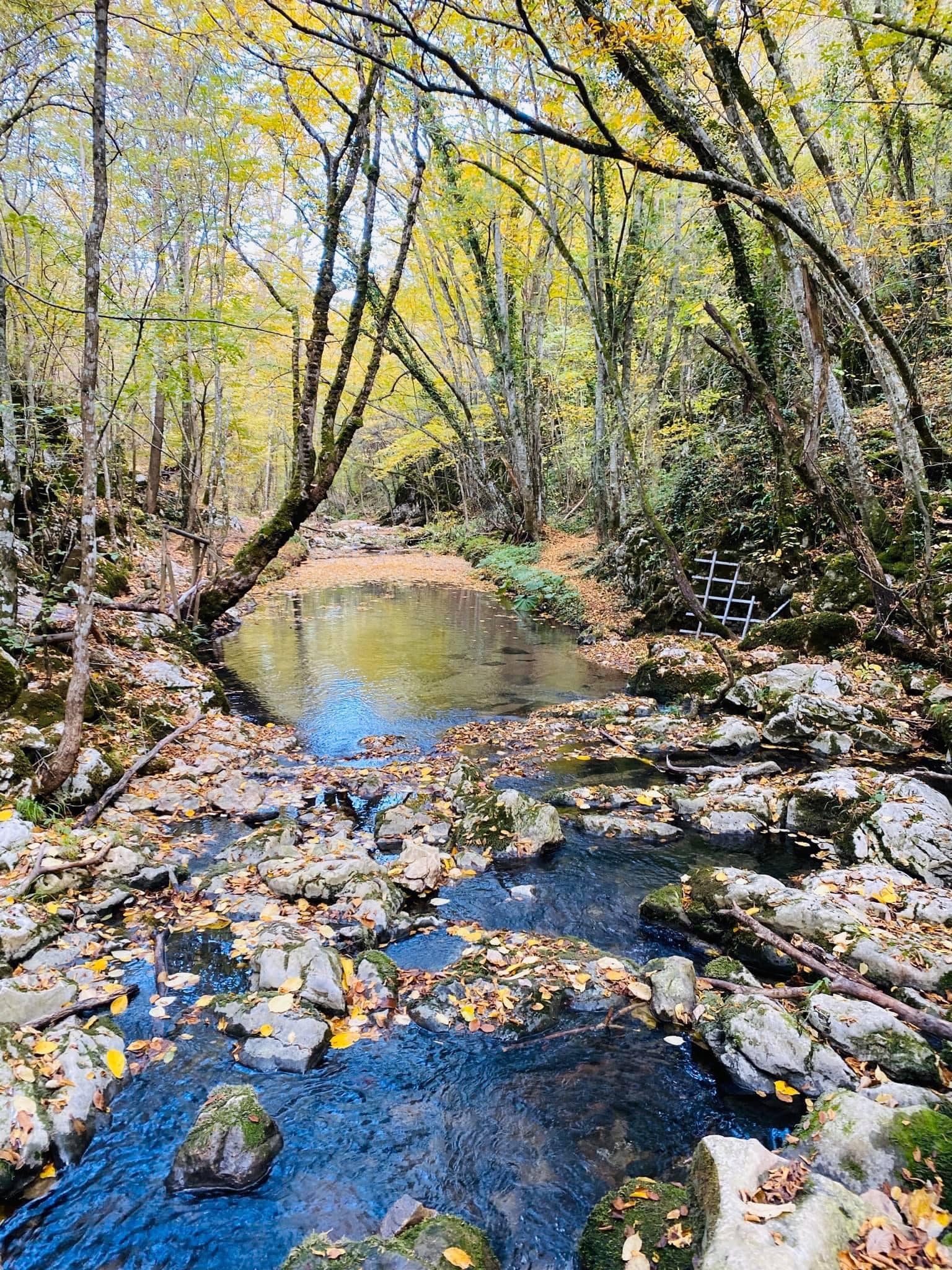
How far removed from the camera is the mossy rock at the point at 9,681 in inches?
235

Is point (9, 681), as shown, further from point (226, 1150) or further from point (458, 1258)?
point (458, 1258)

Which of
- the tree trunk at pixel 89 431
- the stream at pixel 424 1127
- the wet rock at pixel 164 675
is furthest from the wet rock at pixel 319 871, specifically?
the wet rock at pixel 164 675

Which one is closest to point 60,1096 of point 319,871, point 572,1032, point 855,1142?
point 319,871

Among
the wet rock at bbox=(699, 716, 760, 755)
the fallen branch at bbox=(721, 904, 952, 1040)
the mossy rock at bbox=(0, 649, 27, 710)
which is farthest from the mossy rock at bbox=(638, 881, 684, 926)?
the mossy rock at bbox=(0, 649, 27, 710)

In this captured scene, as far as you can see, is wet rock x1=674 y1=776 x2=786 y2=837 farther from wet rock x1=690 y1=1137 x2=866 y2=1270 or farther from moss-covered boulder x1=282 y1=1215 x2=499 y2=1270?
moss-covered boulder x1=282 y1=1215 x2=499 y2=1270

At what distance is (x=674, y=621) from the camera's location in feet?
43.4

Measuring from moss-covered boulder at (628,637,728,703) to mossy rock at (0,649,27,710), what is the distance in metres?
8.71

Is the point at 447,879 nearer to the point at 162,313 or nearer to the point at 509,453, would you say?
the point at 162,313

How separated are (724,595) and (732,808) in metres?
7.06

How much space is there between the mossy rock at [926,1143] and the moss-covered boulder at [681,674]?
7396 mm

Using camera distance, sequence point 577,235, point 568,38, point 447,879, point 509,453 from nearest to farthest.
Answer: point 447,879 < point 568,38 < point 577,235 < point 509,453

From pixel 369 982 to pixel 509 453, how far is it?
21446mm

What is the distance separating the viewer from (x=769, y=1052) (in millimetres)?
3432

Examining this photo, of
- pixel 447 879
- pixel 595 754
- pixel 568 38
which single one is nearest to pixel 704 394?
pixel 568 38
